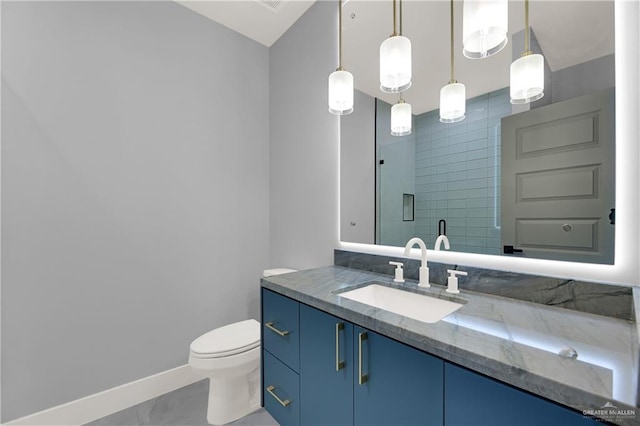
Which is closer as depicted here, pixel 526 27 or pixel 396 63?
pixel 526 27

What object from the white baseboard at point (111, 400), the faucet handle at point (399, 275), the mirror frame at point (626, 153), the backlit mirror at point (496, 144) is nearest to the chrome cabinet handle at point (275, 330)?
the faucet handle at point (399, 275)

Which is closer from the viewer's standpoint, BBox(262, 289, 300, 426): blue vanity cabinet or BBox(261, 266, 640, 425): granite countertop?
BBox(261, 266, 640, 425): granite countertop

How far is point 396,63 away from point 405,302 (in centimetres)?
115

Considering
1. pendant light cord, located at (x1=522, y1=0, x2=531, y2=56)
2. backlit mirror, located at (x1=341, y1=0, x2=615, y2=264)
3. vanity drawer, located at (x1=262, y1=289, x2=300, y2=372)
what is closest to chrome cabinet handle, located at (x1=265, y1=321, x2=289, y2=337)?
vanity drawer, located at (x1=262, y1=289, x2=300, y2=372)

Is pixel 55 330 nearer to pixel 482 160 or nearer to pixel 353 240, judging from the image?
pixel 353 240

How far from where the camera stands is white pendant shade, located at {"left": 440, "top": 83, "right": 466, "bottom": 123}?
48.1 inches

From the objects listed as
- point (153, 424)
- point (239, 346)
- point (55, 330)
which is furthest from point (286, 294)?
point (55, 330)

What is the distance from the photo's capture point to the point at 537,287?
0.96 meters

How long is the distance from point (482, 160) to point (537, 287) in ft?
1.87

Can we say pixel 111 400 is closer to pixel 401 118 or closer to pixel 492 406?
pixel 492 406

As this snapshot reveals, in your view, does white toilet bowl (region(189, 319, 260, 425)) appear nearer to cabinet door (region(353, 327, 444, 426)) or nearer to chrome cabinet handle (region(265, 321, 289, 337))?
chrome cabinet handle (region(265, 321, 289, 337))

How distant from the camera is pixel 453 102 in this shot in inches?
48.9

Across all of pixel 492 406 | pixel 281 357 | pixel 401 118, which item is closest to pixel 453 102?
pixel 401 118

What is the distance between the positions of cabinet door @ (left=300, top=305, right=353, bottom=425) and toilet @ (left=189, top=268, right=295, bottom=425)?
489 millimetres
